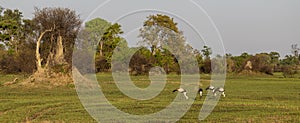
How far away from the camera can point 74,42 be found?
46.2 metres

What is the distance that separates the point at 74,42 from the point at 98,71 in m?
24.9

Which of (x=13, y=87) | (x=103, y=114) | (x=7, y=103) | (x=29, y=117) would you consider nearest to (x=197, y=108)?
(x=103, y=114)

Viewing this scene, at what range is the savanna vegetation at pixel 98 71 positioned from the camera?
67.3 ft

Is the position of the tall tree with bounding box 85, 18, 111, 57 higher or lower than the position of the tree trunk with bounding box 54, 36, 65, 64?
higher

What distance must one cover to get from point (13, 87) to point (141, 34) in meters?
34.5

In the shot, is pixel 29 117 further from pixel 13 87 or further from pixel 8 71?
pixel 8 71

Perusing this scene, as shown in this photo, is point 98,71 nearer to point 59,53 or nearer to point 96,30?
point 96,30

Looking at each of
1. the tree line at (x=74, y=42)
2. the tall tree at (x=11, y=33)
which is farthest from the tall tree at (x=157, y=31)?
the tall tree at (x=11, y=33)

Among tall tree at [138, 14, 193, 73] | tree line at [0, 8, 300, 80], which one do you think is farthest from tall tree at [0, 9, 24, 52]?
tall tree at [138, 14, 193, 73]

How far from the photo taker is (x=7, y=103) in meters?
24.4

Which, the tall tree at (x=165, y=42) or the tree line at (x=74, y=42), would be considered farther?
the tall tree at (x=165, y=42)

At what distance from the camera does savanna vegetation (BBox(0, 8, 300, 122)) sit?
20516 mm

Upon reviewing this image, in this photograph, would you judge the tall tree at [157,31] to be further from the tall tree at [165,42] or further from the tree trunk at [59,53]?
the tree trunk at [59,53]

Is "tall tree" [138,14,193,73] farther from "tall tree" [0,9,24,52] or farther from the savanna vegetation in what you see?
"tall tree" [0,9,24,52]
